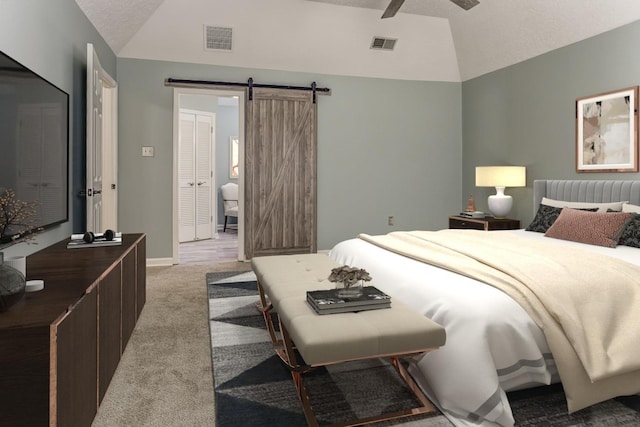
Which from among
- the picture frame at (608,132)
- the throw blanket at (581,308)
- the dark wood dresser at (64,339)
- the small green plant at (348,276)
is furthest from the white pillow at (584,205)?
the dark wood dresser at (64,339)

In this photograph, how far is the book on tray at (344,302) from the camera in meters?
1.89

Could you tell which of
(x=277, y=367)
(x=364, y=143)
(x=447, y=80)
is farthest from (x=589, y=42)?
(x=277, y=367)

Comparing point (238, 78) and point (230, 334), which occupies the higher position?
point (238, 78)

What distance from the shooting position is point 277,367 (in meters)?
2.40

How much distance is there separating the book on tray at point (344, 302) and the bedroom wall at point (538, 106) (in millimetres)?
3218

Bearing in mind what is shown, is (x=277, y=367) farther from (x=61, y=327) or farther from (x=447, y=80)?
(x=447, y=80)

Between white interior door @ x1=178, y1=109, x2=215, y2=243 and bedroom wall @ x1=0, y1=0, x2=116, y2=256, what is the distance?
309 centimetres

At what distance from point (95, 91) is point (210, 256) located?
287 cm

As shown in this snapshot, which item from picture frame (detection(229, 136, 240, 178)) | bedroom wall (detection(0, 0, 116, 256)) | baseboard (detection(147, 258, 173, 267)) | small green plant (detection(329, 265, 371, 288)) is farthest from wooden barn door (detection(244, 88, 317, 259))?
picture frame (detection(229, 136, 240, 178))

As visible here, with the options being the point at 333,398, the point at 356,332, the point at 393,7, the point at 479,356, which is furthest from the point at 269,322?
the point at 393,7

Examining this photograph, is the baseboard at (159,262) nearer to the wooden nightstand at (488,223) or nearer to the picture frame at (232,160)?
the wooden nightstand at (488,223)

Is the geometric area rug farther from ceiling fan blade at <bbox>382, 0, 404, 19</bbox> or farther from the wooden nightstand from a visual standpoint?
ceiling fan blade at <bbox>382, 0, 404, 19</bbox>

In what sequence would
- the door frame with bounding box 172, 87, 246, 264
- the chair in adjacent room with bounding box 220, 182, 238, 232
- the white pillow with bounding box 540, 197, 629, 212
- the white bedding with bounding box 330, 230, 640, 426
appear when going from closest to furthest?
the white bedding with bounding box 330, 230, 640, 426, the white pillow with bounding box 540, 197, 629, 212, the door frame with bounding box 172, 87, 246, 264, the chair in adjacent room with bounding box 220, 182, 238, 232

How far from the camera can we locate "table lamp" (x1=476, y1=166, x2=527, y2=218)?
4.95m
